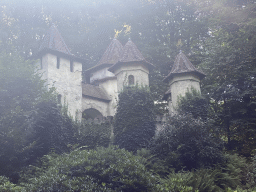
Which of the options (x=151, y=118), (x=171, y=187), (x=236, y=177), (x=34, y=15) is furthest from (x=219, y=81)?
(x=34, y=15)

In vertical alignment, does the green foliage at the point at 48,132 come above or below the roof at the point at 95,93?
below

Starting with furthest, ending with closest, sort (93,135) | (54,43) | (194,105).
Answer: (54,43), (194,105), (93,135)

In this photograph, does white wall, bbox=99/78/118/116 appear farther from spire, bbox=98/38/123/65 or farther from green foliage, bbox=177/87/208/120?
green foliage, bbox=177/87/208/120

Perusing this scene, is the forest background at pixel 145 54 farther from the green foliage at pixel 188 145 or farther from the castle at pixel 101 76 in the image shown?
the castle at pixel 101 76

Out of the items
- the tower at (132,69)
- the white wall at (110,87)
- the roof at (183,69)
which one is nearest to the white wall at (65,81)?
the white wall at (110,87)

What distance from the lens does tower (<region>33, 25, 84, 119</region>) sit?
20.5m

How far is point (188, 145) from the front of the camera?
12.4 m

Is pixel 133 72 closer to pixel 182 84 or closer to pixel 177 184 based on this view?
pixel 182 84

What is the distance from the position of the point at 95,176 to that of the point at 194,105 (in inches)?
321

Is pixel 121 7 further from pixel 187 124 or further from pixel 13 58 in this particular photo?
pixel 187 124

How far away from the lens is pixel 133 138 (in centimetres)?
1498

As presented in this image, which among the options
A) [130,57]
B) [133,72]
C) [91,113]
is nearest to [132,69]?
[133,72]

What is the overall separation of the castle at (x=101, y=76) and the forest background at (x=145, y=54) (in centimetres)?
184

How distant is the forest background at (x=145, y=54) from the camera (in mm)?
12547
